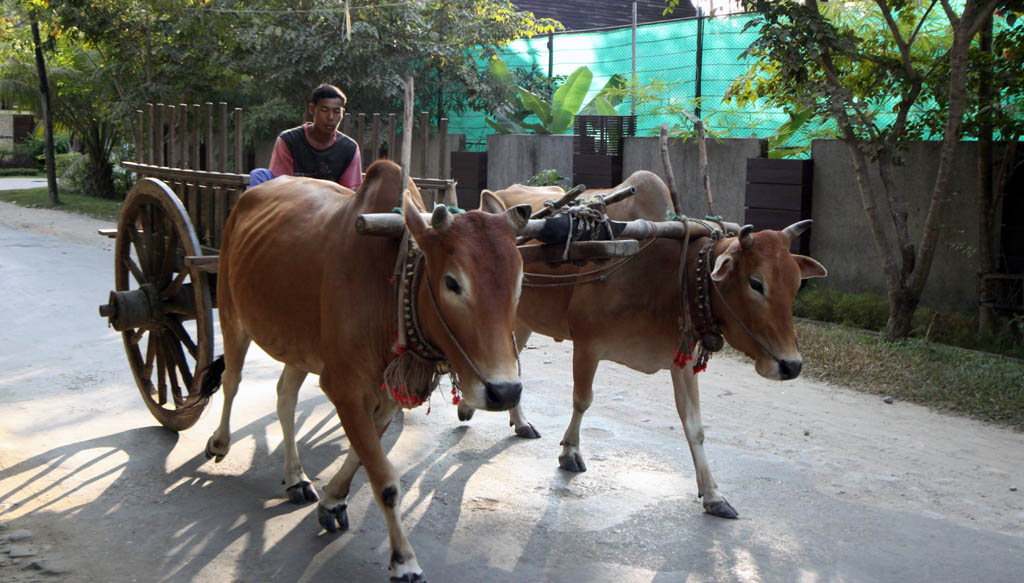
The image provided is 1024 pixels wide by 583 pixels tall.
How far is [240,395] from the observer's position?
6258 mm

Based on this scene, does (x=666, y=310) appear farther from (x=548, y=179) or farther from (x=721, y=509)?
(x=548, y=179)

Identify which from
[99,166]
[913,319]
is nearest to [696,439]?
[913,319]

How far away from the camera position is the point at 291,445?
4.63 meters

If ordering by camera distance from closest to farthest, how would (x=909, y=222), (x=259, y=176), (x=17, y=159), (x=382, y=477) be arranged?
(x=382, y=477) < (x=259, y=176) < (x=909, y=222) < (x=17, y=159)

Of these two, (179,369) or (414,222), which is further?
(179,369)

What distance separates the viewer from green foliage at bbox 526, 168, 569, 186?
465 inches

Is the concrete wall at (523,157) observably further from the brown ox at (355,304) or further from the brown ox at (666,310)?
the brown ox at (355,304)

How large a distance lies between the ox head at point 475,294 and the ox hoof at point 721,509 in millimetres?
1689

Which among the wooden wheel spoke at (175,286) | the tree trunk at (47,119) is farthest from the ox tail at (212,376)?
the tree trunk at (47,119)

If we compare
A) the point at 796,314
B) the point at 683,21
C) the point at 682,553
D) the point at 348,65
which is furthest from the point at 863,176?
the point at 348,65

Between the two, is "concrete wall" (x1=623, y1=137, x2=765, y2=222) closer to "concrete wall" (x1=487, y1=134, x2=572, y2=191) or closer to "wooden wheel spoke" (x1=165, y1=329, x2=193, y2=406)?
"concrete wall" (x1=487, y1=134, x2=572, y2=191)

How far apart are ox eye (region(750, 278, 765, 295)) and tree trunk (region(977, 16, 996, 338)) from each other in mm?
4586

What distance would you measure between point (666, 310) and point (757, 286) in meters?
0.59

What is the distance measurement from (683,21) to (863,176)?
4413mm
